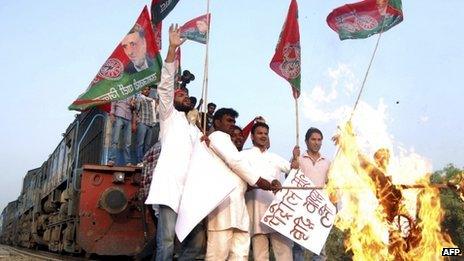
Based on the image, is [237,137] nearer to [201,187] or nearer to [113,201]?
[201,187]

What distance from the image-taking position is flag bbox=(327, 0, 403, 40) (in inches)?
272

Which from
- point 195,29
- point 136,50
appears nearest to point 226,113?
point 136,50

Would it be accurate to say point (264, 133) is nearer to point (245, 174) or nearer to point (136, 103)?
point (245, 174)

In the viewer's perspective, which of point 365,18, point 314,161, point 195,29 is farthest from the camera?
point 195,29

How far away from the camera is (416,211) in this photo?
489cm

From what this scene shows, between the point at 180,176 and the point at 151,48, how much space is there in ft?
6.95

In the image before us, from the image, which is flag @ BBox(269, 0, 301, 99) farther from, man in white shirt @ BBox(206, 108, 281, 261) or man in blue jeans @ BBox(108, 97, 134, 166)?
man in blue jeans @ BBox(108, 97, 134, 166)

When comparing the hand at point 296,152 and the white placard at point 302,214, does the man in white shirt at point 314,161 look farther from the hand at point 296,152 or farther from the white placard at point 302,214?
the white placard at point 302,214

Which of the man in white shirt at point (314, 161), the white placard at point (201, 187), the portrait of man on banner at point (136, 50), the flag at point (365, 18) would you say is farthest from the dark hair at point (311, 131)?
the portrait of man on banner at point (136, 50)

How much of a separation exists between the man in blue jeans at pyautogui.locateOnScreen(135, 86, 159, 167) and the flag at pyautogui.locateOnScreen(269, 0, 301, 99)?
7.38 feet

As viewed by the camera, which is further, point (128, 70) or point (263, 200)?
point (128, 70)

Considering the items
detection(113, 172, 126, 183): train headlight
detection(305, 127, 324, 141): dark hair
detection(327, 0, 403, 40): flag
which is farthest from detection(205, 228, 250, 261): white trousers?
detection(327, 0, 403, 40): flag

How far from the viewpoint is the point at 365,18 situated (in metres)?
7.05

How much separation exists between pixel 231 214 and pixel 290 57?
2675mm
